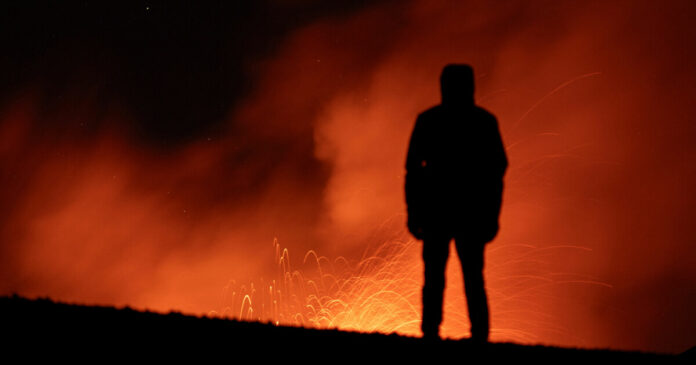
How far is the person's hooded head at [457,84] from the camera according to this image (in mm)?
5531

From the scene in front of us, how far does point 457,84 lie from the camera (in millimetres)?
5555

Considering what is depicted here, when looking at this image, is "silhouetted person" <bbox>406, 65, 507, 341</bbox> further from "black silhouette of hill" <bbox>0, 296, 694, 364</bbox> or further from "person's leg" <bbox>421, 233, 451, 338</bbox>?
"black silhouette of hill" <bbox>0, 296, 694, 364</bbox>

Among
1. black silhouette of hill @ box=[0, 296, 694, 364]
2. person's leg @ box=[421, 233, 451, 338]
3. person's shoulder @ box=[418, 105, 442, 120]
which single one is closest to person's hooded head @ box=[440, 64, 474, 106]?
person's shoulder @ box=[418, 105, 442, 120]

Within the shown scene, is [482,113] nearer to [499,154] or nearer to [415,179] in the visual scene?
[499,154]

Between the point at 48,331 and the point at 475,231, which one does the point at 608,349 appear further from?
the point at 48,331

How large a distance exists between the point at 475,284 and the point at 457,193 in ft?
2.79

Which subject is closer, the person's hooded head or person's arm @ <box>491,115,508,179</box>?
the person's hooded head

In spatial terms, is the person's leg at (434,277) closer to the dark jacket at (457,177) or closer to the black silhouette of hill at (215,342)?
the dark jacket at (457,177)

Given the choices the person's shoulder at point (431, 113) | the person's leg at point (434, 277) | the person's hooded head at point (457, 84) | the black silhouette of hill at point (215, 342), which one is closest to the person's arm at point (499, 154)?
the person's hooded head at point (457, 84)

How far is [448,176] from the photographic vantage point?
567 cm

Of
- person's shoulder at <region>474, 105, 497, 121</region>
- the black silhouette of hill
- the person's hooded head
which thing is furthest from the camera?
person's shoulder at <region>474, 105, 497, 121</region>

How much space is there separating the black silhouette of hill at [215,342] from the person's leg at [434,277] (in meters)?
0.85

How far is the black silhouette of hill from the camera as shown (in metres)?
3.80

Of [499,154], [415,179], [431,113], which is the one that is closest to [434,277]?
[415,179]
